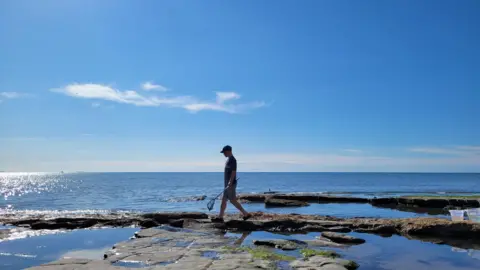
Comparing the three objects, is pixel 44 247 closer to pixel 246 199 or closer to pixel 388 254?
pixel 388 254

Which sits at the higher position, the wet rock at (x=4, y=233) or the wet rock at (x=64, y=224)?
the wet rock at (x=64, y=224)

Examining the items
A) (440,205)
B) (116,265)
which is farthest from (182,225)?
(440,205)

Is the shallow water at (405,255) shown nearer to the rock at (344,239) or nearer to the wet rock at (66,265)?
the rock at (344,239)

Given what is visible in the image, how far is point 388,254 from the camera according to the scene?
8.02m

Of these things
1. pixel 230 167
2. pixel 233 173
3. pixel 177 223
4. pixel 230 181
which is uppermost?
pixel 230 167

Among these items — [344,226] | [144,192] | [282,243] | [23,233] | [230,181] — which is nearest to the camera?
[282,243]

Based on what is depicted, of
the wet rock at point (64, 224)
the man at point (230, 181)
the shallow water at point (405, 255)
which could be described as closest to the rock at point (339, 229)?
the shallow water at point (405, 255)

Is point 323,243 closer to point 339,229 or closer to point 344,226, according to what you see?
point 339,229

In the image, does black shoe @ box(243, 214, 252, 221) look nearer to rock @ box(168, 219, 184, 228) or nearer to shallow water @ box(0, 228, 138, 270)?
rock @ box(168, 219, 184, 228)

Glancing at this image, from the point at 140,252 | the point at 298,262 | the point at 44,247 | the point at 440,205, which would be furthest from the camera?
the point at 440,205

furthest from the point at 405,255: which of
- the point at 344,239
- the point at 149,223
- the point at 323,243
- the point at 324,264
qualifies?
the point at 149,223

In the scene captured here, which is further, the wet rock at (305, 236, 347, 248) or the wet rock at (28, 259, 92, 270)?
the wet rock at (305, 236, 347, 248)

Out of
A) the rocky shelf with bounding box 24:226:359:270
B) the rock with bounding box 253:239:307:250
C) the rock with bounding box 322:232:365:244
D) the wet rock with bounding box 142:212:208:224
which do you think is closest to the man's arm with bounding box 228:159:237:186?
the wet rock with bounding box 142:212:208:224

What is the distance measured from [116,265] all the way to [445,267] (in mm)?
Result: 5792
